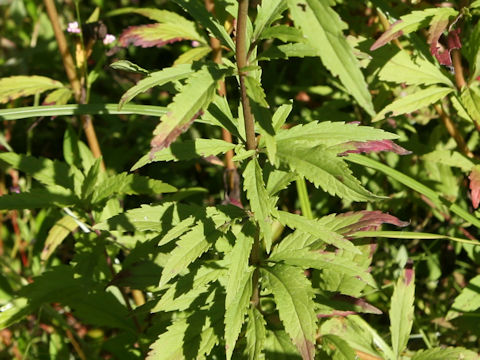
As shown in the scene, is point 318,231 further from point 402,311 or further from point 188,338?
point 402,311

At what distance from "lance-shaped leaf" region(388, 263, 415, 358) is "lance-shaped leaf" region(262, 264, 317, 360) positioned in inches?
28.1

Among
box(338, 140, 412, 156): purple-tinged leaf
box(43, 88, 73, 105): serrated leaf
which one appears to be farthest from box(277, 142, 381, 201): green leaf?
box(43, 88, 73, 105): serrated leaf

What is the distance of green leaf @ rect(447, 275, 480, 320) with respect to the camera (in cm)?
234

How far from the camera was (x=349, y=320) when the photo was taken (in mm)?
2213

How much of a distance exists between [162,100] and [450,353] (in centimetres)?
237

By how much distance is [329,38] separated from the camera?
44.1 inches

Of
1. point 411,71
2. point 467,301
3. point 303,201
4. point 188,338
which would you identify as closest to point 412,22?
point 411,71

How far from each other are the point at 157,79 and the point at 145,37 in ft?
3.45

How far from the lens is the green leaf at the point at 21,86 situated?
99.3 inches

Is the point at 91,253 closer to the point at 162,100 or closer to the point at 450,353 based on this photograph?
the point at 450,353

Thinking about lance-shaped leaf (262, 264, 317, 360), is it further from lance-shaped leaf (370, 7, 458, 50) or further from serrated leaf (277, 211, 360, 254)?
lance-shaped leaf (370, 7, 458, 50)

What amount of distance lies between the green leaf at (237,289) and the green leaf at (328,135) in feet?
0.91

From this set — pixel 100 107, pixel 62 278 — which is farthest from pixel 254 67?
pixel 62 278

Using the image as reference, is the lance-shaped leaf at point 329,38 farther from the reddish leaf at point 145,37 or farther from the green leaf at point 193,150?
the reddish leaf at point 145,37
